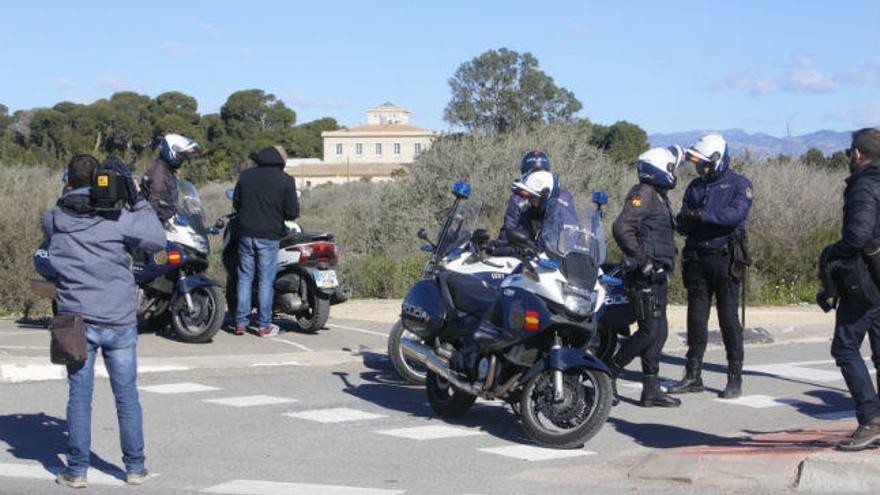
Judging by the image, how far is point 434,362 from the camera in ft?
29.0

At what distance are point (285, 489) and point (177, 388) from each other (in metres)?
3.76

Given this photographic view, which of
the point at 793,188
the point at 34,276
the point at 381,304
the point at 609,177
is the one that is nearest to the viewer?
the point at 34,276

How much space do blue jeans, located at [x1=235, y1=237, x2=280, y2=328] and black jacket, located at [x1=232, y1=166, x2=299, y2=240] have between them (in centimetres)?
10

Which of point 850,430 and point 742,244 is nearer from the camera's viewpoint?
point 850,430

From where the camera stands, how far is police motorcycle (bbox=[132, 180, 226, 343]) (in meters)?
11.9

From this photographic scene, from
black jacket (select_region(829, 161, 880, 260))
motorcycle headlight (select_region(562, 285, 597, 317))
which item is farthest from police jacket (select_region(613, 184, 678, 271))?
black jacket (select_region(829, 161, 880, 260))

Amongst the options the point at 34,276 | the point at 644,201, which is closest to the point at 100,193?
the point at 644,201

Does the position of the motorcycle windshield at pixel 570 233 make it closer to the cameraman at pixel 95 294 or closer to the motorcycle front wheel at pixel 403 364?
the motorcycle front wheel at pixel 403 364

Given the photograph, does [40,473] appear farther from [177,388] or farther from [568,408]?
[568,408]

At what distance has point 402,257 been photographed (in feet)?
64.6

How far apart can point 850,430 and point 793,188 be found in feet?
47.9

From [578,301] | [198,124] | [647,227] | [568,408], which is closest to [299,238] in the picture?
[647,227]

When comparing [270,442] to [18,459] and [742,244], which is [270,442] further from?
[742,244]

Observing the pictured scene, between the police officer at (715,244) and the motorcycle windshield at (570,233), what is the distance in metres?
1.35
